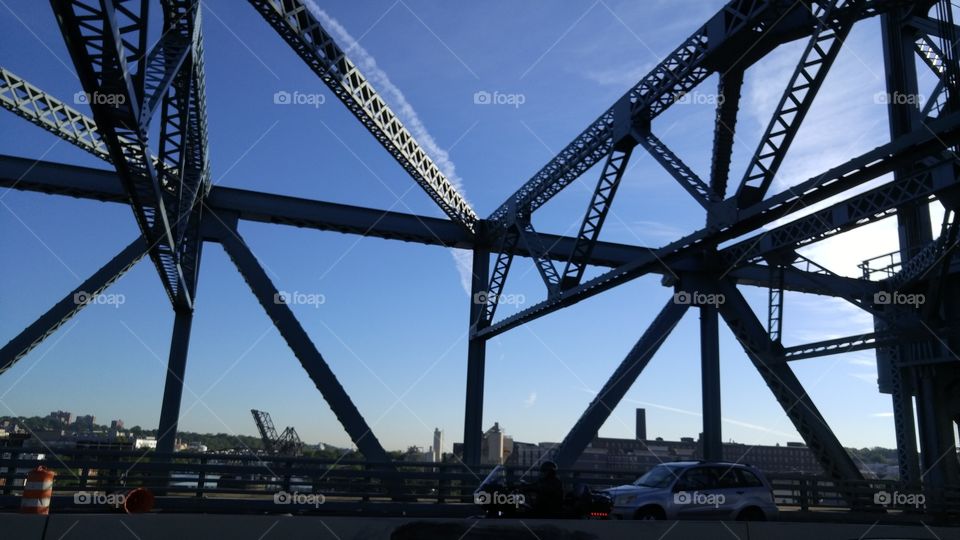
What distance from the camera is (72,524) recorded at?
6090mm

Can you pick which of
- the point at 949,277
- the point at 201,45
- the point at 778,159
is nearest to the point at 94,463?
the point at 201,45

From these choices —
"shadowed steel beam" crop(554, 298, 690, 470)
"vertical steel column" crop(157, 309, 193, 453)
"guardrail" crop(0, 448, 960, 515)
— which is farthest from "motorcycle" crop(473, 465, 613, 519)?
"vertical steel column" crop(157, 309, 193, 453)

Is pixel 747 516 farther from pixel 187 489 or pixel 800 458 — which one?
pixel 800 458

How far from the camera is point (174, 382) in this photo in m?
20.6

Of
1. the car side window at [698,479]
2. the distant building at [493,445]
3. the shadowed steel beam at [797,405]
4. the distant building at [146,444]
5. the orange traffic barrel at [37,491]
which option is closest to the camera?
the orange traffic barrel at [37,491]

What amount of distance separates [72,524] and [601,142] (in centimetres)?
1515

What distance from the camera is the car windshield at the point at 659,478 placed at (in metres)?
13.7
